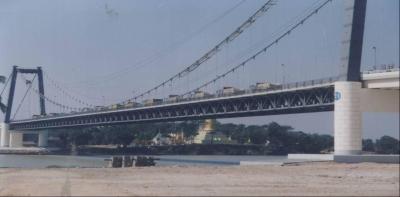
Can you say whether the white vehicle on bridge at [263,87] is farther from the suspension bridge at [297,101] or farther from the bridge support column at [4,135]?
the bridge support column at [4,135]

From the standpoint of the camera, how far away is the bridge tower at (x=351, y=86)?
60.2 meters

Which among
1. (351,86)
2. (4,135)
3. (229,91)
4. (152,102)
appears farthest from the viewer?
(4,135)

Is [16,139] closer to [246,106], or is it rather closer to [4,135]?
[4,135]

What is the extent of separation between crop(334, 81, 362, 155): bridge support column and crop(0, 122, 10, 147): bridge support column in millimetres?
115857

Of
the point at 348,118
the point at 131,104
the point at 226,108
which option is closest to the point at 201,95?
the point at 226,108

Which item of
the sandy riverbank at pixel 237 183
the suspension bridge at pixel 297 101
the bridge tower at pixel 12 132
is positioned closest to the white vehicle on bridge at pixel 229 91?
the suspension bridge at pixel 297 101

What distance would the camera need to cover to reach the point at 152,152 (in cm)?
16700

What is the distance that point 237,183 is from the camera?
37625mm

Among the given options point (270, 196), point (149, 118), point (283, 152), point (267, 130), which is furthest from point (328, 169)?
point (267, 130)

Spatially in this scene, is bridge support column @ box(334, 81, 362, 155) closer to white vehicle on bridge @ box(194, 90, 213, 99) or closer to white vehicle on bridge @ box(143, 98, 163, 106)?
white vehicle on bridge @ box(194, 90, 213, 99)

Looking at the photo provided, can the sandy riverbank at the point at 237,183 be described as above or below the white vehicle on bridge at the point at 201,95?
below

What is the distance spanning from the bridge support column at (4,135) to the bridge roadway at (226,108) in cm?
2837

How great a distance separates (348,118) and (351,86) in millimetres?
2611

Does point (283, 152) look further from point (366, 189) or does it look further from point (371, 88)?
point (366, 189)
